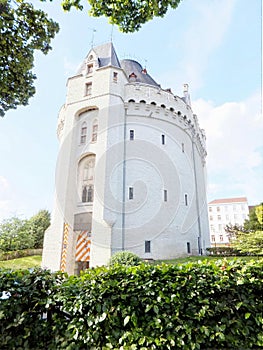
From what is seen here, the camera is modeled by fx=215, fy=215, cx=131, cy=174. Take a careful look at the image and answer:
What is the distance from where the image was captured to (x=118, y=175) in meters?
17.4

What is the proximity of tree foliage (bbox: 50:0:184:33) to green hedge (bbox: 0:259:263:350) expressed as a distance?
20.4 ft

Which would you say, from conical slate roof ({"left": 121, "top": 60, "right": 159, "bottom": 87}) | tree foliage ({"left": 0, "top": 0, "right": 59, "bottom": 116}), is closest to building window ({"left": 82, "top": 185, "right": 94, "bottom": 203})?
tree foliage ({"left": 0, "top": 0, "right": 59, "bottom": 116})

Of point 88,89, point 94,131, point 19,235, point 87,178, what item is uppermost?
point 88,89

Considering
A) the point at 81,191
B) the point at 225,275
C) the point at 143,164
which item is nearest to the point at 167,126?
the point at 143,164

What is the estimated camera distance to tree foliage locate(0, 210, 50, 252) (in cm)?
2408

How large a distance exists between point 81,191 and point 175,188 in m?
8.41

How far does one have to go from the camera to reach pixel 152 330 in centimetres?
345

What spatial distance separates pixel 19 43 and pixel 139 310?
782cm

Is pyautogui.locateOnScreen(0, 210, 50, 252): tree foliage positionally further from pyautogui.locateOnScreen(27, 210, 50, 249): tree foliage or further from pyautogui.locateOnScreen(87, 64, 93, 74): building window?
pyautogui.locateOnScreen(87, 64, 93, 74): building window

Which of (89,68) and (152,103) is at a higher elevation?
(89,68)

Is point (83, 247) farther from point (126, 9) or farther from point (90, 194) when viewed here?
point (126, 9)

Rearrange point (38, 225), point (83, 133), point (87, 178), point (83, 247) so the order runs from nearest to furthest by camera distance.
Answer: point (83, 247) → point (87, 178) → point (83, 133) → point (38, 225)

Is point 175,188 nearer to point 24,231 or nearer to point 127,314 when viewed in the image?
point 127,314

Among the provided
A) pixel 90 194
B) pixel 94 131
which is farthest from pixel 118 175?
pixel 94 131
